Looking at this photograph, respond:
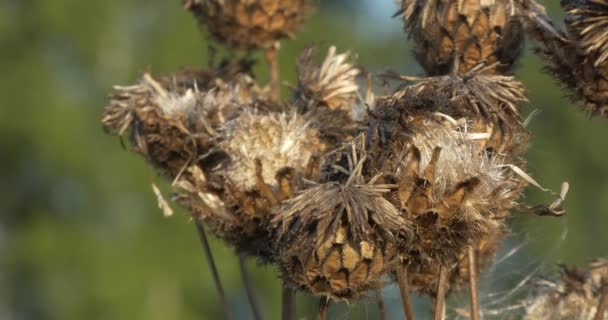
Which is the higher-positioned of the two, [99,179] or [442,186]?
[442,186]

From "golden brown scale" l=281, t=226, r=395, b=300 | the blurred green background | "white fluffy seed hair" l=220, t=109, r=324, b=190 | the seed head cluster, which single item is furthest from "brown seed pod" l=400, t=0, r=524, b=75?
the blurred green background

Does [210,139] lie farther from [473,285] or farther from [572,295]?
[572,295]

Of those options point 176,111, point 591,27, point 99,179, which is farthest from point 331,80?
point 99,179

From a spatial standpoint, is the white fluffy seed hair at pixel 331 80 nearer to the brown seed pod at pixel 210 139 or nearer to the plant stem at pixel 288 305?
the brown seed pod at pixel 210 139

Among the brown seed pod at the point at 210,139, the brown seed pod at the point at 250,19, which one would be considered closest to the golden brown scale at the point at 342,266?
the brown seed pod at the point at 210,139

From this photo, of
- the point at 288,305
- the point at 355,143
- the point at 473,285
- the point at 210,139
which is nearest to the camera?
the point at 355,143

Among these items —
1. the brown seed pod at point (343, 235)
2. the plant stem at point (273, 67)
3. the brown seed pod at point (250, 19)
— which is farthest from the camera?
the brown seed pod at point (250, 19)

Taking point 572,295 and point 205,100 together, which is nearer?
point 572,295
